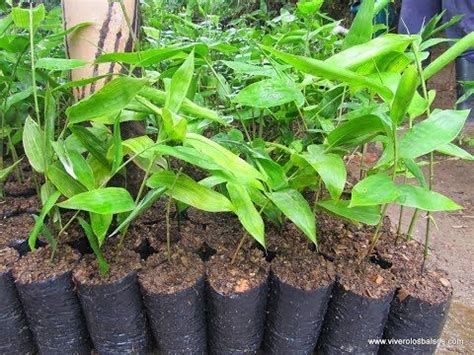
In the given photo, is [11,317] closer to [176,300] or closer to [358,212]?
[176,300]

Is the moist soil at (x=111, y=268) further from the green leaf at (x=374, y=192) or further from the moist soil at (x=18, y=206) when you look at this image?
the green leaf at (x=374, y=192)

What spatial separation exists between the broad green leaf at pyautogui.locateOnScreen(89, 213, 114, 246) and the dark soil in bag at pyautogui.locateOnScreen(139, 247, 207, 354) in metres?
0.11

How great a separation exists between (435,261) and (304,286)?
0.66 m

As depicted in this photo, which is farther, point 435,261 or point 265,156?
point 435,261

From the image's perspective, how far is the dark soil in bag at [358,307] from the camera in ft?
2.17

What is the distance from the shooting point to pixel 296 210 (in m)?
0.60

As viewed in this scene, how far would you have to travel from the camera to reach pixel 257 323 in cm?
71

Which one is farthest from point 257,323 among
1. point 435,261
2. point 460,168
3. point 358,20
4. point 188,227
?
point 460,168

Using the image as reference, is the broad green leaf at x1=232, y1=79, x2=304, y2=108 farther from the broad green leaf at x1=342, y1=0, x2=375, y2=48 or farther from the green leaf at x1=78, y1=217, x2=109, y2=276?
the green leaf at x1=78, y1=217, x2=109, y2=276

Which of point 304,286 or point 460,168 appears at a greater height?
point 304,286

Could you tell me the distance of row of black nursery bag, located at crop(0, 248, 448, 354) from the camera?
66 centimetres

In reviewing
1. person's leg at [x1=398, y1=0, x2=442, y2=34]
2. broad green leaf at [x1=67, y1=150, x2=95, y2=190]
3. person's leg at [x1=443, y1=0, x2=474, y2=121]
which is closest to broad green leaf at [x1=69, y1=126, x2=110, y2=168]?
broad green leaf at [x1=67, y1=150, x2=95, y2=190]

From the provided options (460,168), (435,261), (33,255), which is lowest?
(460,168)

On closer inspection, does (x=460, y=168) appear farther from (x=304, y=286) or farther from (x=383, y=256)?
(x=304, y=286)
